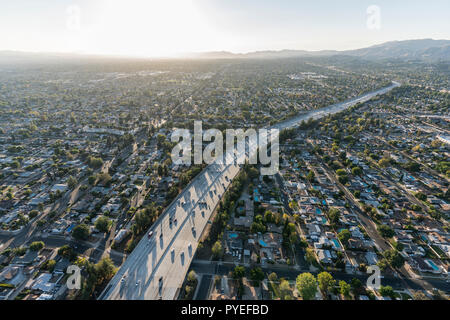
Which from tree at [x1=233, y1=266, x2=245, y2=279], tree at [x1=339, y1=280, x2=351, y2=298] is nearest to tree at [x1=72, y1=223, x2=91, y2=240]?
tree at [x1=233, y1=266, x2=245, y2=279]

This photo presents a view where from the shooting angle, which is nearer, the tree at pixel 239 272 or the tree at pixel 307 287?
the tree at pixel 307 287

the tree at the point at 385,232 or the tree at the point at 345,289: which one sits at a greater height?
the tree at the point at 385,232

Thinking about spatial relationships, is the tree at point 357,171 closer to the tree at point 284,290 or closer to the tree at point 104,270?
the tree at point 284,290

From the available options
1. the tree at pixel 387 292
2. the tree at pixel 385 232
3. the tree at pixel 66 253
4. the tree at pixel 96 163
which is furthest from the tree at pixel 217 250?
the tree at pixel 96 163

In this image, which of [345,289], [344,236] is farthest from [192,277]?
[344,236]

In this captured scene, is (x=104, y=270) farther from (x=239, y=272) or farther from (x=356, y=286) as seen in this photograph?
(x=356, y=286)
